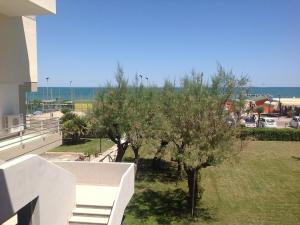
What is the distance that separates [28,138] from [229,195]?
11.3 m

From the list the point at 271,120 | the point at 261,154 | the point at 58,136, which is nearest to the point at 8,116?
the point at 58,136

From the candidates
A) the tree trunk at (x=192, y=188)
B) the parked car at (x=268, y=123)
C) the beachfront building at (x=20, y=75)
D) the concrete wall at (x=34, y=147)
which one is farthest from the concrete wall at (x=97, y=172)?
the parked car at (x=268, y=123)

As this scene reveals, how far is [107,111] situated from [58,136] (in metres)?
5.71

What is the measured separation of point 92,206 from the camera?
12156 millimetres

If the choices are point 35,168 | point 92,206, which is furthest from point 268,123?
point 35,168

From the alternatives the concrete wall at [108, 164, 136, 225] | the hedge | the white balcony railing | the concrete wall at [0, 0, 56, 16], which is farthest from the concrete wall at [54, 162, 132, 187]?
the hedge

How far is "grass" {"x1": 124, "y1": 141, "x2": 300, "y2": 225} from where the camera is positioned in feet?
53.6

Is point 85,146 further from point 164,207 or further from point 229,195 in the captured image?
point 229,195

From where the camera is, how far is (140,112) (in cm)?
2175

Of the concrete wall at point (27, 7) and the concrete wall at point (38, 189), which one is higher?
the concrete wall at point (27, 7)

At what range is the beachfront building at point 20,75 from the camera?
13.1m

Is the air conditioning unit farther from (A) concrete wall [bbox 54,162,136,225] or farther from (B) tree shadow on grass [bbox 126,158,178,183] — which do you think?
(B) tree shadow on grass [bbox 126,158,178,183]

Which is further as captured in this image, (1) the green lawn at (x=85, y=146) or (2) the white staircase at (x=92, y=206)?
(1) the green lawn at (x=85, y=146)

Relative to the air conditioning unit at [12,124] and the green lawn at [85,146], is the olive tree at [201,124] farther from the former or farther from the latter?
the green lawn at [85,146]
